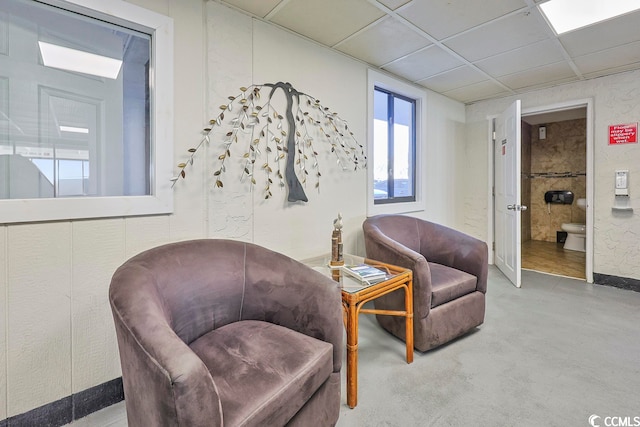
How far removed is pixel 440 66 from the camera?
2.97 meters

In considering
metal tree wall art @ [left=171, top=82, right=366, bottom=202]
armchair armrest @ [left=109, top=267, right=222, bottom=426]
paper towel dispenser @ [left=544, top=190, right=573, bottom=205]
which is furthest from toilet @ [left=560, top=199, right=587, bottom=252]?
armchair armrest @ [left=109, top=267, right=222, bottom=426]

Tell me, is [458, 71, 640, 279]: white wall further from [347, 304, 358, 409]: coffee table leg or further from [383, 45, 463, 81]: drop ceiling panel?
[347, 304, 358, 409]: coffee table leg

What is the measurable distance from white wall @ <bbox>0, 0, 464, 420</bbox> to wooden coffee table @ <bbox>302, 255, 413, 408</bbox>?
568 millimetres

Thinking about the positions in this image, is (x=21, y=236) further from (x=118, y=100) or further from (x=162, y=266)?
(x=118, y=100)

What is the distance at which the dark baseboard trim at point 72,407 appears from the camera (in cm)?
138

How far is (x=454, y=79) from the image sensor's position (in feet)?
10.9

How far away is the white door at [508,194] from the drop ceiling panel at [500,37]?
0.83m

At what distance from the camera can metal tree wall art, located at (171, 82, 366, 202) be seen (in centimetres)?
197

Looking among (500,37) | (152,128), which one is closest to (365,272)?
(152,128)

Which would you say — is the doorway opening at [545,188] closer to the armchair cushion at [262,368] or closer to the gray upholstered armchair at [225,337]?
the gray upholstered armchair at [225,337]

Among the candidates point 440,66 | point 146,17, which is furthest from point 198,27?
point 440,66

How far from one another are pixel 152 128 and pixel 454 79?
3110 millimetres

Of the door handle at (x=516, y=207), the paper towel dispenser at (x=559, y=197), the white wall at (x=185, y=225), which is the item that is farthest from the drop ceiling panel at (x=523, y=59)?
the paper towel dispenser at (x=559, y=197)

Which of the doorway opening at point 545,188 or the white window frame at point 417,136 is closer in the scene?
the white window frame at point 417,136
